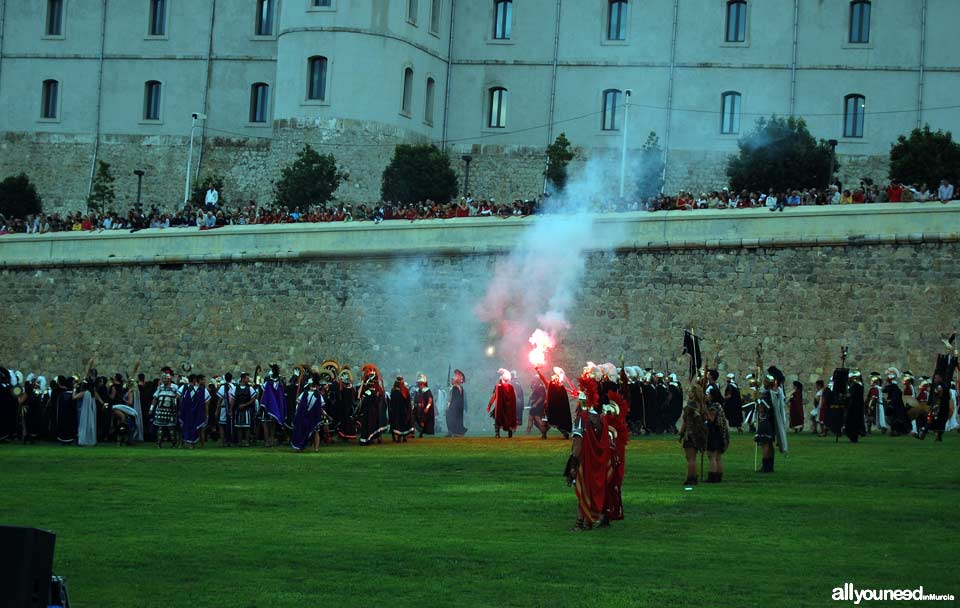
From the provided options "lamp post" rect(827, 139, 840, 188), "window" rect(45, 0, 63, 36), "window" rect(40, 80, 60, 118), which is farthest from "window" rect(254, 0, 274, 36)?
"lamp post" rect(827, 139, 840, 188)

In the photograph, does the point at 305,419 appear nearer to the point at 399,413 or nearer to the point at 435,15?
the point at 399,413

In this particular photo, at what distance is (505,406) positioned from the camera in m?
32.3

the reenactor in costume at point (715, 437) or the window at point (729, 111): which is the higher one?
the window at point (729, 111)

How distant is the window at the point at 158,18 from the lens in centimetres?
6235

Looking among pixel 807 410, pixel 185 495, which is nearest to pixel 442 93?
pixel 807 410

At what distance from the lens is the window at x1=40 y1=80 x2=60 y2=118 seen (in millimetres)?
62812

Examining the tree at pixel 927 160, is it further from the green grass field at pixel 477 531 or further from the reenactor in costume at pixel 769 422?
the reenactor in costume at pixel 769 422

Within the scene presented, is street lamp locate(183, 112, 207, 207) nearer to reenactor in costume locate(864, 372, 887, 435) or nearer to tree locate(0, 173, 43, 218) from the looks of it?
tree locate(0, 173, 43, 218)

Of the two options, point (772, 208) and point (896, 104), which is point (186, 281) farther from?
point (896, 104)

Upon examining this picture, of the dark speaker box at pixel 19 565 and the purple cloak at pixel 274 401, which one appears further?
the purple cloak at pixel 274 401

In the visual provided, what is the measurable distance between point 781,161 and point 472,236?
42.5ft

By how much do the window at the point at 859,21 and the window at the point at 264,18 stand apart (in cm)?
2153

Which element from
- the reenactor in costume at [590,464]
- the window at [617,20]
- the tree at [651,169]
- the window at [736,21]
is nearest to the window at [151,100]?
the window at [617,20]

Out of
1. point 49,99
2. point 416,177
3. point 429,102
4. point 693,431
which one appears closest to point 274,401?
point 693,431
